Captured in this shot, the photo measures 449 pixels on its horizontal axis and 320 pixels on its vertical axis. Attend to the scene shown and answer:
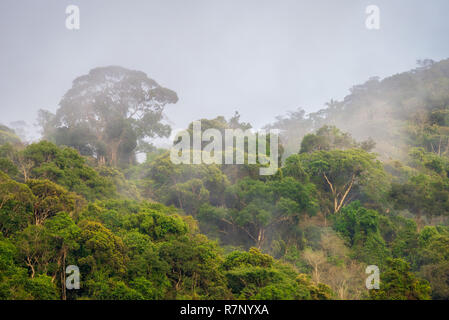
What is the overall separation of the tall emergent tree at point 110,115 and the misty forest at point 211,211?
0.12 meters

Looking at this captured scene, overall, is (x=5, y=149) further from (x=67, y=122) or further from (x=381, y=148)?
(x=381, y=148)

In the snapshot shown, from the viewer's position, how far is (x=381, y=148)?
36344 mm

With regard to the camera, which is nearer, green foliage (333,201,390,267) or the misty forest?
the misty forest

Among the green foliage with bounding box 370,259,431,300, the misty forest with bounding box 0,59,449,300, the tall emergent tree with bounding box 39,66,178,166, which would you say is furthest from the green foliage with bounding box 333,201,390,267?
the tall emergent tree with bounding box 39,66,178,166

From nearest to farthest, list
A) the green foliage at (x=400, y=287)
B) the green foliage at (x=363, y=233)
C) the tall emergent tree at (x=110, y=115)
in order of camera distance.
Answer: the green foliage at (x=400, y=287)
the green foliage at (x=363, y=233)
the tall emergent tree at (x=110, y=115)

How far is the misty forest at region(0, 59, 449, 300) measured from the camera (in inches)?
551

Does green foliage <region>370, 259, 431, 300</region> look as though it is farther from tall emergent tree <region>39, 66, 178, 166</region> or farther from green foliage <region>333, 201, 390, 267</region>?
tall emergent tree <region>39, 66, 178, 166</region>

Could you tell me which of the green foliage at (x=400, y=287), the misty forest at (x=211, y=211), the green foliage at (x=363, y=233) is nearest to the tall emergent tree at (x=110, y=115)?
the misty forest at (x=211, y=211)

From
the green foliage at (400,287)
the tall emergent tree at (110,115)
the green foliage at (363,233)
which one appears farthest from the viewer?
the tall emergent tree at (110,115)

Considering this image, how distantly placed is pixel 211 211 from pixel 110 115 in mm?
16005

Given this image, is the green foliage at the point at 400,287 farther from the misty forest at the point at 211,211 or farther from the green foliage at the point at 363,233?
the green foliage at the point at 363,233

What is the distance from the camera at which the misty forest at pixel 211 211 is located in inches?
551

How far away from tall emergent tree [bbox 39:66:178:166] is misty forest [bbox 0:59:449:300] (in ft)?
0.39
